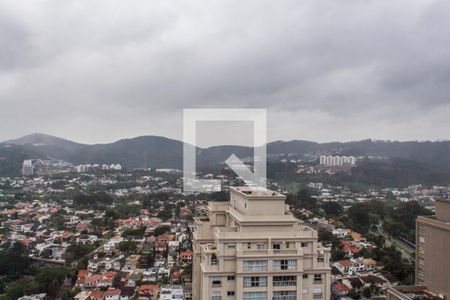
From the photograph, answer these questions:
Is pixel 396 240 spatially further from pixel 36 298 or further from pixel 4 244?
pixel 4 244

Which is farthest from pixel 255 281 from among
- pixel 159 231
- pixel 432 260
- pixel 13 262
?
pixel 159 231

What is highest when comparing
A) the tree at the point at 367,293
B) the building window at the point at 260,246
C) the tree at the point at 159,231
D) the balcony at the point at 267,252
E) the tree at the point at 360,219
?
the building window at the point at 260,246

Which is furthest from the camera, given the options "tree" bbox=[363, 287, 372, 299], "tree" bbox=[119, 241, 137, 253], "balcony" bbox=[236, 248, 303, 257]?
"tree" bbox=[119, 241, 137, 253]

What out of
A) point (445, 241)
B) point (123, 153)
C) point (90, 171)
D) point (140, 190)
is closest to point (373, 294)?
point (445, 241)

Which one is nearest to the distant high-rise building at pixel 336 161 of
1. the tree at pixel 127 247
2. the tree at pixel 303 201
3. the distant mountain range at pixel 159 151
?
the distant mountain range at pixel 159 151

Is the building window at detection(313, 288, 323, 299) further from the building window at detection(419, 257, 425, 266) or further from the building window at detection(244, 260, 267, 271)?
the building window at detection(419, 257, 425, 266)

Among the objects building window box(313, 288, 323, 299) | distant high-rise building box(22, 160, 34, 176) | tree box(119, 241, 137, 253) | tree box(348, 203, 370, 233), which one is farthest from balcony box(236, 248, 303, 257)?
distant high-rise building box(22, 160, 34, 176)

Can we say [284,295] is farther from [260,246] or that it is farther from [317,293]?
[260,246]

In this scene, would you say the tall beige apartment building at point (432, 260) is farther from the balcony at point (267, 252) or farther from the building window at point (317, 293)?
the balcony at point (267, 252)
